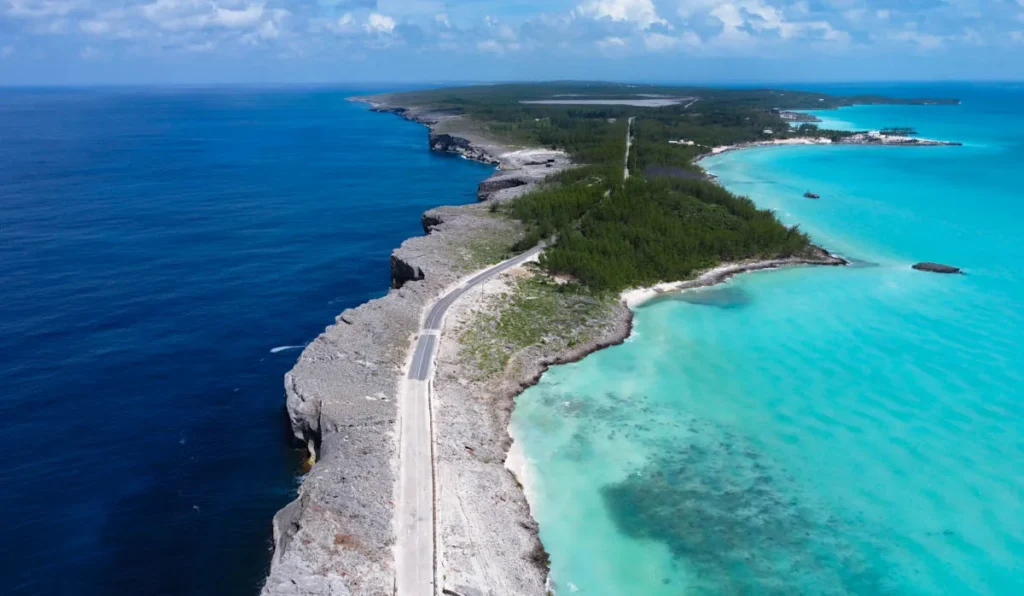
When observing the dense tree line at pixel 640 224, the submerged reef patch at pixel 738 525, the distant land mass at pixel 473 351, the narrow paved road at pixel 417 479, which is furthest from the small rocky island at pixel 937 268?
the narrow paved road at pixel 417 479

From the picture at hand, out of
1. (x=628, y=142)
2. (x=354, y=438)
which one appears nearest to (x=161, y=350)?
(x=354, y=438)

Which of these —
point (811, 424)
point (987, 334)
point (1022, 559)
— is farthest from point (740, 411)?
point (987, 334)

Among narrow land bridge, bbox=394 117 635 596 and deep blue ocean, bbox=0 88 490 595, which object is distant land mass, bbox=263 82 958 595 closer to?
narrow land bridge, bbox=394 117 635 596

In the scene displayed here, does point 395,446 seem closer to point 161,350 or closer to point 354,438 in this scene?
point 354,438

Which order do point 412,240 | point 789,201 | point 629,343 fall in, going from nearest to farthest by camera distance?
point 629,343
point 412,240
point 789,201

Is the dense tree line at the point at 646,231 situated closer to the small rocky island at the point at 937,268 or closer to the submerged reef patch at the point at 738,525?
the small rocky island at the point at 937,268

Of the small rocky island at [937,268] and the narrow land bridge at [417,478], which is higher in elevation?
the small rocky island at [937,268]

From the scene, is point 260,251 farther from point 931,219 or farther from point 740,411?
point 931,219
